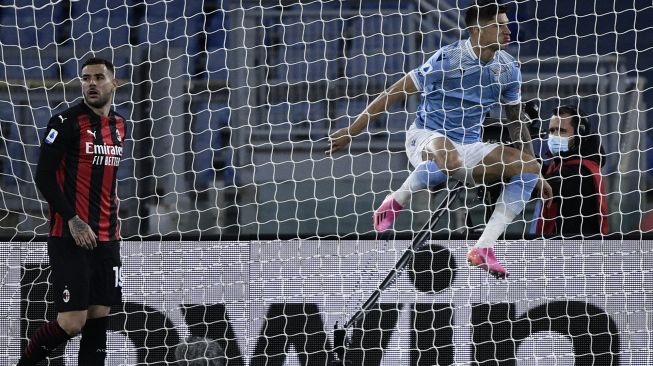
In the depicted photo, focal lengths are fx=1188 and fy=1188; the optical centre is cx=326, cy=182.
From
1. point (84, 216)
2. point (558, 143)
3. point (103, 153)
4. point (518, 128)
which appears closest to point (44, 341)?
point (84, 216)

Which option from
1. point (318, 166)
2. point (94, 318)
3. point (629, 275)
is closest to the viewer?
point (94, 318)

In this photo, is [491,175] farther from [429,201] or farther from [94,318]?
[94,318]

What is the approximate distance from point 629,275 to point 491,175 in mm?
801

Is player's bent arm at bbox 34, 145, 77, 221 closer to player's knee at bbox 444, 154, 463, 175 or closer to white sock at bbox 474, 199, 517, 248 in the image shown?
player's knee at bbox 444, 154, 463, 175

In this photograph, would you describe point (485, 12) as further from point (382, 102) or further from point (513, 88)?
point (382, 102)

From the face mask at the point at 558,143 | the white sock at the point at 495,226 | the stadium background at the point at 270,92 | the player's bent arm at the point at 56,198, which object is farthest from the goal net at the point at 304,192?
the player's bent arm at the point at 56,198

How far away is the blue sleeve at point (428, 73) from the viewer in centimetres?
490

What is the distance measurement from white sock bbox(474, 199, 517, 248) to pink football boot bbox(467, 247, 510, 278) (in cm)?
3

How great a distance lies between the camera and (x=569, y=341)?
521cm

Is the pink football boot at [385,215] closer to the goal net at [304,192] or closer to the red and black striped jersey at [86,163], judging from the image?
the goal net at [304,192]

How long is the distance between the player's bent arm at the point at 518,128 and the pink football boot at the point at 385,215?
0.59 m

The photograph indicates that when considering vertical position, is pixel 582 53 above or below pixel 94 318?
above

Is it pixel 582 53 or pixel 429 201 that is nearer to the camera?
pixel 429 201

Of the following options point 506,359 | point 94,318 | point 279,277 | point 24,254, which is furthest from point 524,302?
point 24,254
